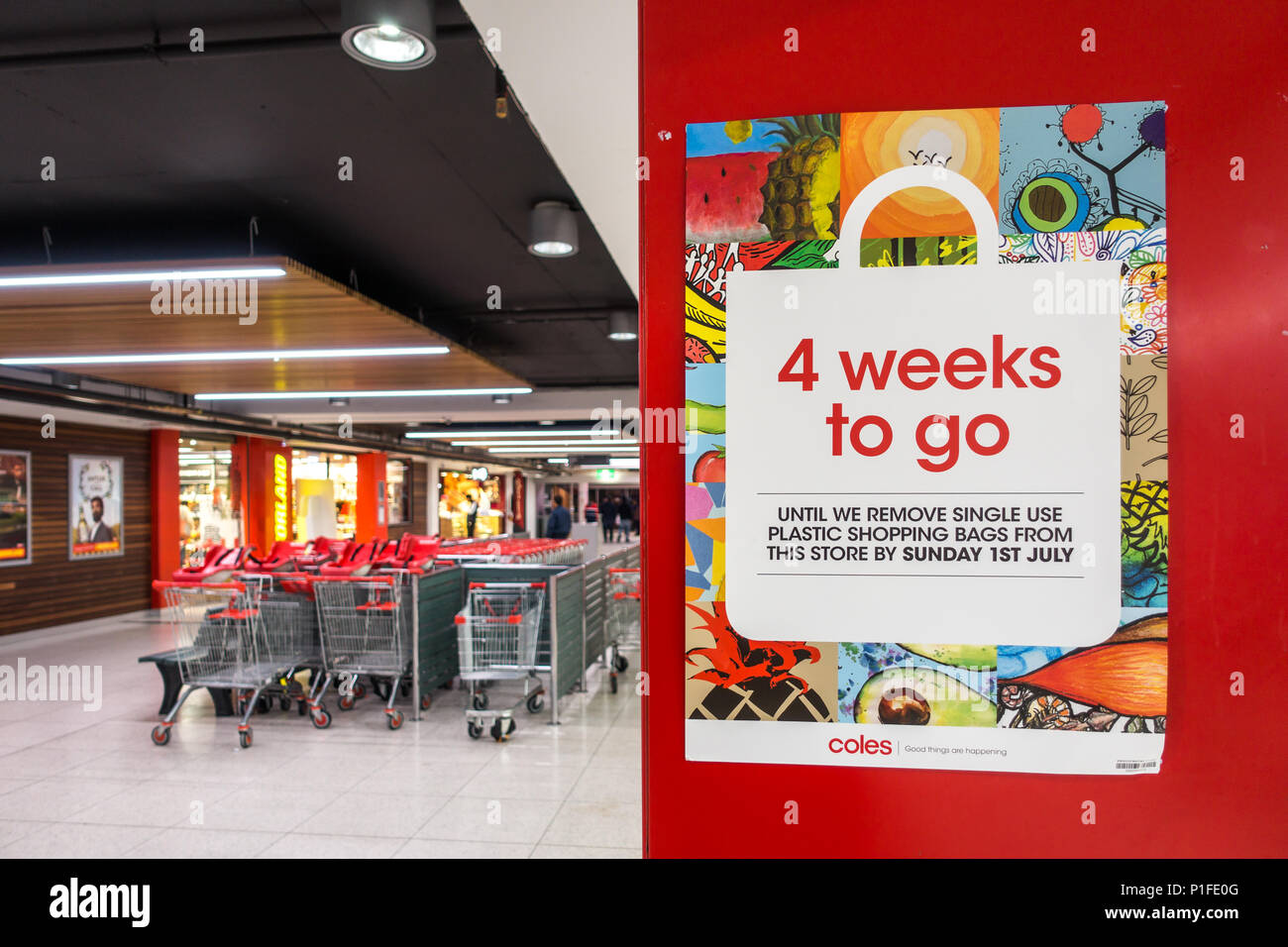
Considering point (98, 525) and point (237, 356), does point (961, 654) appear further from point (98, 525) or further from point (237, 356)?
point (98, 525)

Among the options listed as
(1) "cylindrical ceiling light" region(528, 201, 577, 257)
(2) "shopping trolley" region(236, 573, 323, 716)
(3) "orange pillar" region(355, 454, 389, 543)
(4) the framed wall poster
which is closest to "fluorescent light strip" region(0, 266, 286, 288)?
(1) "cylindrical ceiling light" region(528, 201, 577, 257)

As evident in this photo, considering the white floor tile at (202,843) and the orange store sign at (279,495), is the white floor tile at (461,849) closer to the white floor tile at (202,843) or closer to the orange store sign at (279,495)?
the white floor tile at (202,843)

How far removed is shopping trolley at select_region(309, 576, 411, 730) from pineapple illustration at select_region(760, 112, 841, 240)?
572 cm

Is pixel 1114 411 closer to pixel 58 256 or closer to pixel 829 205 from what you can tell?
pixel 829 205

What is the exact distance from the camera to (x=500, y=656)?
19.7 feet

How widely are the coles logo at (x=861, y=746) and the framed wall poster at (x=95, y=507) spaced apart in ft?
43.2

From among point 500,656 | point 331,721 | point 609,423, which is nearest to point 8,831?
point 331,721

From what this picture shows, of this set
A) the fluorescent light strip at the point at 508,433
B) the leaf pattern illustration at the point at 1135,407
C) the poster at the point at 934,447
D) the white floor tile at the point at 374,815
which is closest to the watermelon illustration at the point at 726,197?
the poster at the point at 934,447

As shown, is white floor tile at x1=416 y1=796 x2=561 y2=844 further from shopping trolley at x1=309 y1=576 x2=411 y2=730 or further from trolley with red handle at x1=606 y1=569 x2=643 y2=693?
trolley with red handle at x1=606 y1=569 x2=643 y2=693

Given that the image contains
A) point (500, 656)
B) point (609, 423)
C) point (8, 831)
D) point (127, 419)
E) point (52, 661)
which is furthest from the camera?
point (609, 423)

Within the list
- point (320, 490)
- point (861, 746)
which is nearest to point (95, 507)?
point (320, 490)

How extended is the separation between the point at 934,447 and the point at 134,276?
4988 millimetres

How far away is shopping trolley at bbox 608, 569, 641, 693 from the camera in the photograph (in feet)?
25.1
